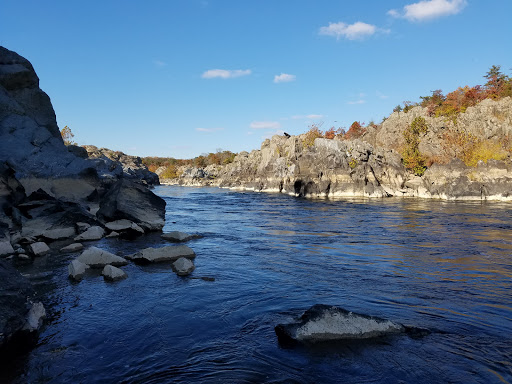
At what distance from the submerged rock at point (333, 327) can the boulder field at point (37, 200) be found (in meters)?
5.27

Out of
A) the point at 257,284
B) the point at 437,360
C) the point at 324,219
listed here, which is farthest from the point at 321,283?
the point at 324,219

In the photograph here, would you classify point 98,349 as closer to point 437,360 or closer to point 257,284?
point 257,284

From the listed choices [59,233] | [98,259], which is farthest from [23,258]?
[59,233]

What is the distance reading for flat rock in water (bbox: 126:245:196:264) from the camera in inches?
531

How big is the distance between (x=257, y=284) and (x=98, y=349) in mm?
5336

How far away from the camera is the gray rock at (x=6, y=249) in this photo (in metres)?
13.2

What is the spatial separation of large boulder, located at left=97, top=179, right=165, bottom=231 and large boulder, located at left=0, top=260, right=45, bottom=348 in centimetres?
1293

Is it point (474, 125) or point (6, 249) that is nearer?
point (6, 249)

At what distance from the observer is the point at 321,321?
7125 millimetres

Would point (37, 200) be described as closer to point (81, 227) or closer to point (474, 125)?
point (81, 227)

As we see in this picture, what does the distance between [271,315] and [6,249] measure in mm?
11297

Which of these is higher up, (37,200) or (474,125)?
(474,125)

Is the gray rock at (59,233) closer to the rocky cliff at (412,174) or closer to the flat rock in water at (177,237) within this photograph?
the flat rock in water at (177,237)

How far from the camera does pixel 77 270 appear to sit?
36.9ft
